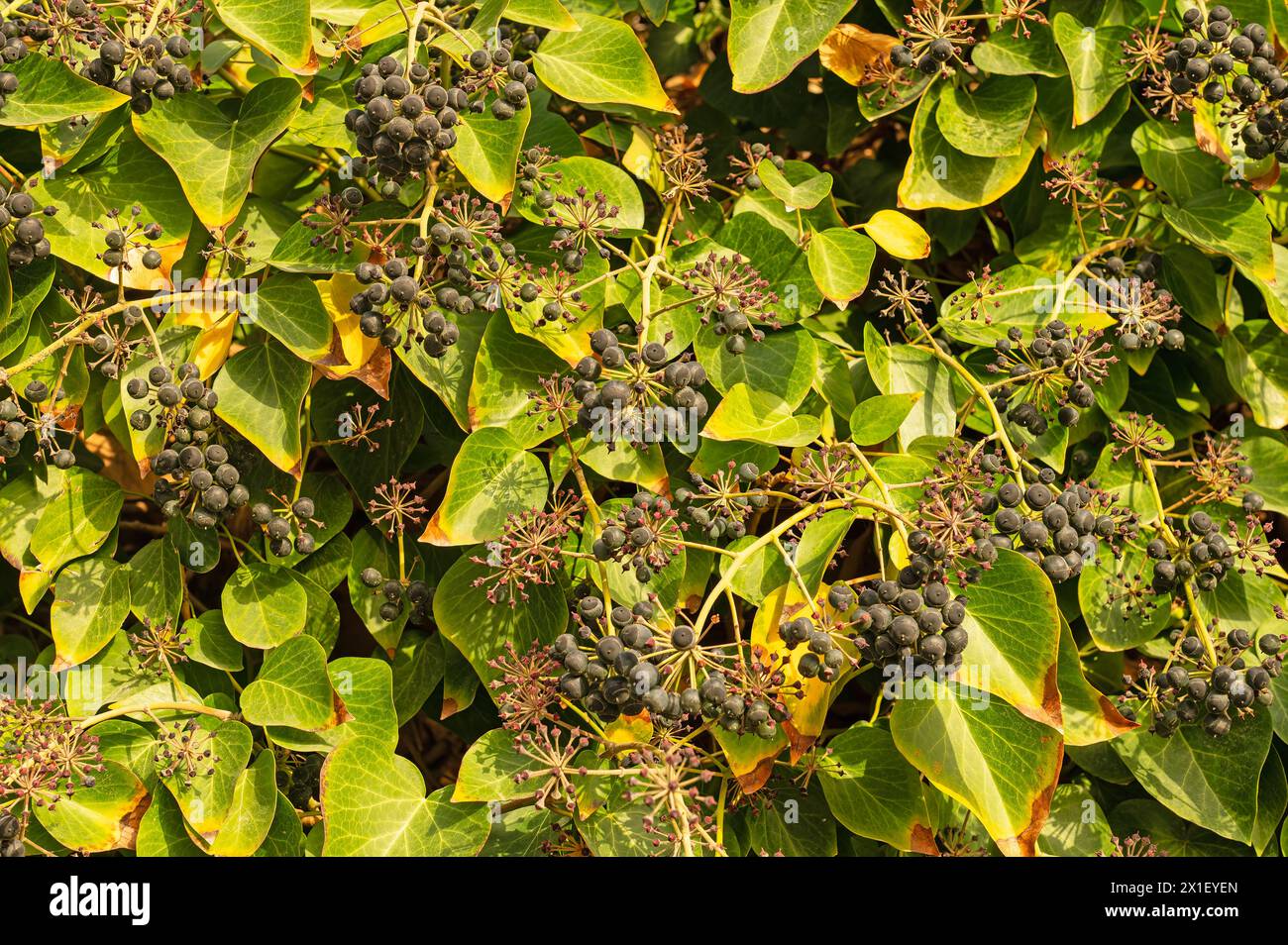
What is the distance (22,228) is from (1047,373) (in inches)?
73.6

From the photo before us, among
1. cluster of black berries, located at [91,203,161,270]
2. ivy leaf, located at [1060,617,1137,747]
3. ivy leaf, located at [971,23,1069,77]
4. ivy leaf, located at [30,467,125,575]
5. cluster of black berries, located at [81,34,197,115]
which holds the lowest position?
ivy leaf, located at [30,467,125,575]

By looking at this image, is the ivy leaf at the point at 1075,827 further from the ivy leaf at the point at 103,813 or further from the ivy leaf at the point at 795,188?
the ivy leaf at the point at 103,813

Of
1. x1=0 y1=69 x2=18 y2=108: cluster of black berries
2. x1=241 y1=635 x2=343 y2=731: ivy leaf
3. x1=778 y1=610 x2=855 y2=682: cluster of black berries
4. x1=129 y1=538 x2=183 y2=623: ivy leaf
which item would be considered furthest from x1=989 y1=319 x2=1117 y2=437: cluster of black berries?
x1=0 y1=69 x2=18 y2=108: cluster of black berries

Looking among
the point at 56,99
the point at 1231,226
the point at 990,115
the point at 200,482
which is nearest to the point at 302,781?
the point at 200,482

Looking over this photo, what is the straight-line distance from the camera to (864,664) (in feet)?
6.15

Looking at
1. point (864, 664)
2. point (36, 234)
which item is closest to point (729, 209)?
point (864, 664)

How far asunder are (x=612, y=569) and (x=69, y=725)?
1.00 m

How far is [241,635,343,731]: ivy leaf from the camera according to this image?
2031 mm

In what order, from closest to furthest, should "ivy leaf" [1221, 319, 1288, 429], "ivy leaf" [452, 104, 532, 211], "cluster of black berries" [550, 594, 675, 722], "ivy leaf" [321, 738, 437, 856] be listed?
"cluster of black berries" [550, 594, 675, 722]
"ivy leaf" [321, 738, 437, 856]
"ivy leaf" [452, 104, 532, 211]
"ivy leaf" [1221, 319, 1288, 429]

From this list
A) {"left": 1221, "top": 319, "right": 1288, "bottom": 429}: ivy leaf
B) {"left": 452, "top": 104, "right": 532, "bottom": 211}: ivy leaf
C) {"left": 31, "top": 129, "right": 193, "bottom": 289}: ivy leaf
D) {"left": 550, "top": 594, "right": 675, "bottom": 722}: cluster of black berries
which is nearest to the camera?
{"left": 550, "top": 594, "right": 675, "bottom": 722}: cluster of black berries

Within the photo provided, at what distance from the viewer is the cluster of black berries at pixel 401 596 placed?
216cm

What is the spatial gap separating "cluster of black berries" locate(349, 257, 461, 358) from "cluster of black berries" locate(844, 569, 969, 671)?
2.72 ft

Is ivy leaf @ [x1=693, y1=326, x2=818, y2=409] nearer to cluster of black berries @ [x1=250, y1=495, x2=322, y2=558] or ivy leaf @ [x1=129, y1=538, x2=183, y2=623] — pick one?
cluster of black berries @ [x1=250, y1=495, x2=322, y2=558]

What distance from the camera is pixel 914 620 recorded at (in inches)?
66.3
